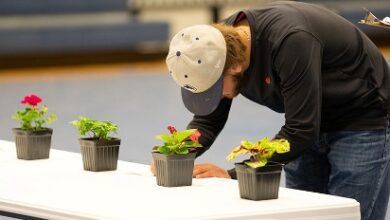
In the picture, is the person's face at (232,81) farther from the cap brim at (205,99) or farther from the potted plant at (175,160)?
the potted plant at (175,160)

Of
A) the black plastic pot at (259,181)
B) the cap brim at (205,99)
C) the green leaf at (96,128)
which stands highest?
the cap brim at (205,99)

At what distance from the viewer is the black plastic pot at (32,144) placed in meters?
3.56

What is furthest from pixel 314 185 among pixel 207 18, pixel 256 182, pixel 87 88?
pixel 207 18

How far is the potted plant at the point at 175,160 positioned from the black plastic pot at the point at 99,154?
324 millimetres

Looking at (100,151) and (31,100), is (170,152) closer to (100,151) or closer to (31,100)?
(100,151)

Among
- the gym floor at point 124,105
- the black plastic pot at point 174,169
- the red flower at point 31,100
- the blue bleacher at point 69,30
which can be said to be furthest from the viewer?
the blue bleacher at point 69,30

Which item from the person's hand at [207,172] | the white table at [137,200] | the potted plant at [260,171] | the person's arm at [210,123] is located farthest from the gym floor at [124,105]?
the potted plant at [260,171]

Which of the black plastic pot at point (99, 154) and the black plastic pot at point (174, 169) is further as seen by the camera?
the black plastic pot at point (99, 154)

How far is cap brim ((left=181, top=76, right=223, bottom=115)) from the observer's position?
3.14 meters

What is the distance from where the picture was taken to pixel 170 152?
305 cm

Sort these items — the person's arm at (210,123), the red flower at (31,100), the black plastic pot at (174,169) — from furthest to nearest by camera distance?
the red flower at (31,100), the person's arm at (210,123), the black plastic pot at (174,169)

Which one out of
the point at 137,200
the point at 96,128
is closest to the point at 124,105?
the point at 96,128

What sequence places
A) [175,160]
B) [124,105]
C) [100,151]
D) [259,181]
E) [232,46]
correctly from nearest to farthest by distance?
[259,181]
[175,160]
[232,46]
[100,151]
[124,105]

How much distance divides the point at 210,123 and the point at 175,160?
56cm
